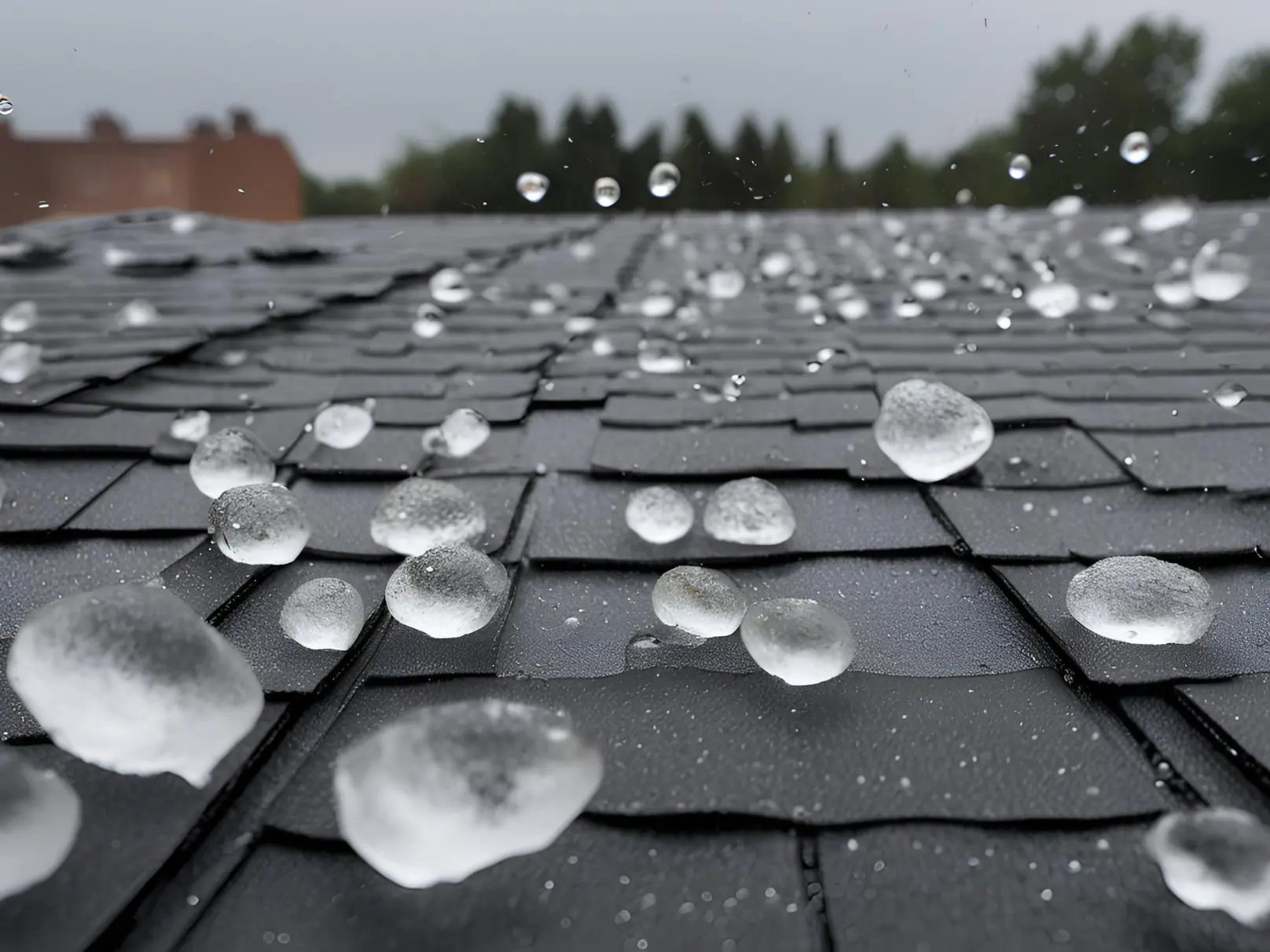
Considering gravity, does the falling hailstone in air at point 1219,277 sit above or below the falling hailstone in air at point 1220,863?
below

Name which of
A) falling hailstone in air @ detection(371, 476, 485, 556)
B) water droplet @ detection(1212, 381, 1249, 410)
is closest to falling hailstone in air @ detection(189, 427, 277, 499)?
falling hailstone in air @ detection(371, 476, 485, 556)

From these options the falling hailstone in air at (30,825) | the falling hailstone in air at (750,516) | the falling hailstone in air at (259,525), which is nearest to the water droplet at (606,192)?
the falling hailstone in air at (750,516)

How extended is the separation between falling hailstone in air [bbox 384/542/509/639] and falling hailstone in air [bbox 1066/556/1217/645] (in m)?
0.90

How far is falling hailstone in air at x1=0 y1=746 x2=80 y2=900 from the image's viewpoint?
28.5 inches

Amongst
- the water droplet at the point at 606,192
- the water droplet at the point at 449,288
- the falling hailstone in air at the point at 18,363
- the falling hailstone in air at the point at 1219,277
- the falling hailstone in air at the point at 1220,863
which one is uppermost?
the falling hailstone in air at the point at 1220,863

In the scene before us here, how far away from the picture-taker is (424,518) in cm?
143

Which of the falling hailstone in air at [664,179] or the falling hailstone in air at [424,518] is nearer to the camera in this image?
the falling hailstone in air at [424,518]

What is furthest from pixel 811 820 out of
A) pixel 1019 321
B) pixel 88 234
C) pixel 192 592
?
pixel 88 234

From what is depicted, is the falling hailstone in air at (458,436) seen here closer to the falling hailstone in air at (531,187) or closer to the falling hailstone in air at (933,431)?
the falling hailstone in air at (933,431)

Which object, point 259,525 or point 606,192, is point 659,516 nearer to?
point 259,525

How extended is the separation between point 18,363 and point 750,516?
2.24m

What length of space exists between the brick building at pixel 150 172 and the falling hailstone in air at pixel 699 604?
9.80 feet

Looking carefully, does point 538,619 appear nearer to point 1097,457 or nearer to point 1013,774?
point 1013,774

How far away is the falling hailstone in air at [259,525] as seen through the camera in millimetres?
1353
